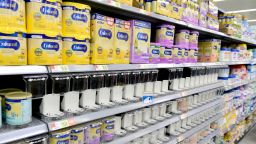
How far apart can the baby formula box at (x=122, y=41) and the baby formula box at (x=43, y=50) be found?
1.56ft

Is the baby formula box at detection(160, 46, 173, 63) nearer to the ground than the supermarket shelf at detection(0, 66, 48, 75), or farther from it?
farther from it

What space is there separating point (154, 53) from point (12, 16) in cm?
118

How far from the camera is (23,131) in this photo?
1.00 metres

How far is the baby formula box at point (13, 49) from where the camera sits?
2.99 ft

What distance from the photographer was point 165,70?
2.19 metres

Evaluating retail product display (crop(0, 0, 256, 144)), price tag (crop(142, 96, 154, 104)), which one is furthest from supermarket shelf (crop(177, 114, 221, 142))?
Answer: price tag (crop(142, 96, 154, 104))

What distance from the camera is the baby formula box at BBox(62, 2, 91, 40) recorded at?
1.18 m

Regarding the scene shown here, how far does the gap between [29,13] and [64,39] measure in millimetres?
226

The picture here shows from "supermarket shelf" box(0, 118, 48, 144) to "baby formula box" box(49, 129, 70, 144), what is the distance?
0.11 metres

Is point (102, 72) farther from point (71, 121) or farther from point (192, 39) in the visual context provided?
point (192, 39)

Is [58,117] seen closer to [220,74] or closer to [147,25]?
[147,25]

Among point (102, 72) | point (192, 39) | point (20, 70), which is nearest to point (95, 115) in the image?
point (102, 72)

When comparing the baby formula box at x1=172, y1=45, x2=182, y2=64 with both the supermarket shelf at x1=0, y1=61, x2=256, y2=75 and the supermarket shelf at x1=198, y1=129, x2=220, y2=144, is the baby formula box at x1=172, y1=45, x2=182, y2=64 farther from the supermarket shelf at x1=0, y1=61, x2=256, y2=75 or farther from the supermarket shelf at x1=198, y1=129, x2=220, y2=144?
the supermarket shelf at x1=198, y1=129, x2=220, y2=144

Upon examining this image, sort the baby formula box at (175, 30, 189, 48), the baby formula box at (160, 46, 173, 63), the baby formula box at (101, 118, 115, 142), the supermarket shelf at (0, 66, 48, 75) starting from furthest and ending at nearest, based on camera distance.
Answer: the baby formula box at (175, 30, 189, 48) → the baby formula box at (160, 46, 173, 63) → the baby formula box at (101, 118, 115, 142) → the supermarket shelf at (0, 66, 48, 75)
